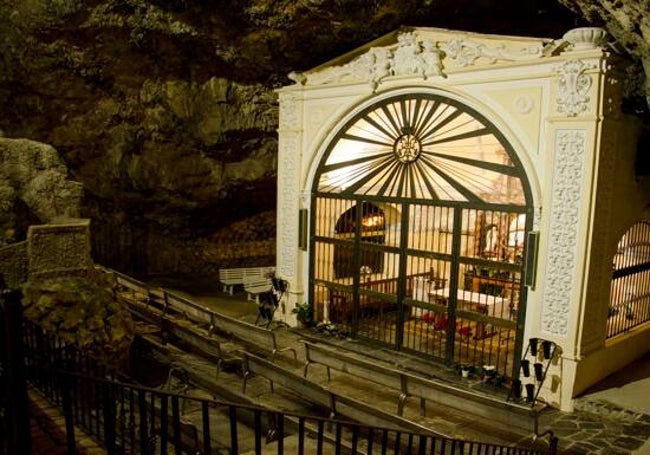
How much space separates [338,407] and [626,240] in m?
5.82

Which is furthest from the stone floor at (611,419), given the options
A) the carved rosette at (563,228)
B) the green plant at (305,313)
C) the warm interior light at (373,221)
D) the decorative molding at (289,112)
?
the decorative molding at (289,112)

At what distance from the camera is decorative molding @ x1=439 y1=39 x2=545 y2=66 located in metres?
7.23

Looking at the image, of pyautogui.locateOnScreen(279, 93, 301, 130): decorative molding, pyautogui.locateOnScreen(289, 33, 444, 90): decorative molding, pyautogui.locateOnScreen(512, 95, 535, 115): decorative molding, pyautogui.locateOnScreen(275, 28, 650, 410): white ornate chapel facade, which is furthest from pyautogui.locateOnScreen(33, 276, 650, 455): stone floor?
pyautogui.locateOnScreen(279, 93, 301, 130): decorative molding

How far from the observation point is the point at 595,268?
7145 millimetres

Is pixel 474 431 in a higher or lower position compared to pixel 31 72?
lower

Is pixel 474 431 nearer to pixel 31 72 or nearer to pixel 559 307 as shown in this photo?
pixel 559 307

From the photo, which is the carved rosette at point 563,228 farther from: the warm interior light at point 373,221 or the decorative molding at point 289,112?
the decorative molding at point 289,112

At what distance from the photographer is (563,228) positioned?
7.10 meters

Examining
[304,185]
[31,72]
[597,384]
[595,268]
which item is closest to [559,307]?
[595,268]

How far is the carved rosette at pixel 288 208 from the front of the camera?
10.6m

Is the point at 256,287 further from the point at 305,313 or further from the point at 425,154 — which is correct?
the point at 425,154

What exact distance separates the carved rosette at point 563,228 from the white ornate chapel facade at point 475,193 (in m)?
0.02

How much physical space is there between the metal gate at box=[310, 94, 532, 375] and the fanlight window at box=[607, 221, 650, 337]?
153cm

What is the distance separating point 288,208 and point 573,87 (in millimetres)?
6000
